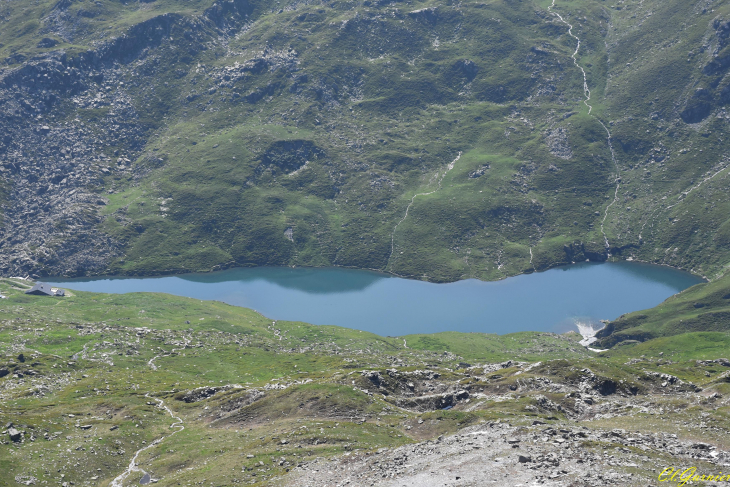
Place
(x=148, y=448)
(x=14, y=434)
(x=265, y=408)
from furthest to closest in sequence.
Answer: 1. (x=265, y=408)
2. (x=148, y=448)
3. (x=14, y=434)

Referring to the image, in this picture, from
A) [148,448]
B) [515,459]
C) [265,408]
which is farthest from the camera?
[265,408]

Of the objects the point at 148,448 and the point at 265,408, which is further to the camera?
the point at 265,408

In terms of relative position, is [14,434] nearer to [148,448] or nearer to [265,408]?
[148,448]

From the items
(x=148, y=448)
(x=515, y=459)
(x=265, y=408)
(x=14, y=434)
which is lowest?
(x=148, y=448)

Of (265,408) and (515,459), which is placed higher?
(515,459)

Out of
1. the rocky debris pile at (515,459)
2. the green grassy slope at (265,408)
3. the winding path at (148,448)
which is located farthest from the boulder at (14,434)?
the rocky debris pile at (515,459)

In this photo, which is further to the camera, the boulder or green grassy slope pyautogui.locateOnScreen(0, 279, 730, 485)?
the boulder

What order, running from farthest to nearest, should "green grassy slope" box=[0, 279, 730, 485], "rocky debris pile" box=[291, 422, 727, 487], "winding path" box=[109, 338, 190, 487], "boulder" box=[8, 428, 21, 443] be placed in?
"boulder" box=[8, 428, 21, 443] < "winding path" box=[109, 338, 190, 487] < "green grassy slope" box=[0, 279, 730, 485] < "rocky debris pile" box=[291, 422, 727, 487]

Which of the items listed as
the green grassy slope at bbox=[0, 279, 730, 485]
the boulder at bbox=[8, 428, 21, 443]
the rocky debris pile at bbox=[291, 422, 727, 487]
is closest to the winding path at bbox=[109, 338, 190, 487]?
the green grassy slope at bbox=[0, 279, 730, 485]

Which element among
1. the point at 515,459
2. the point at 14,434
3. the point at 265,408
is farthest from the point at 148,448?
the point at 515,459

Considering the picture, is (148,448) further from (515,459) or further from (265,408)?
(515,459)

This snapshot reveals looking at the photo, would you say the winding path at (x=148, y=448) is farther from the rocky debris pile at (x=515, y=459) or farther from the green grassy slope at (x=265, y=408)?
the rocky debris pile at (x=515, y=459)

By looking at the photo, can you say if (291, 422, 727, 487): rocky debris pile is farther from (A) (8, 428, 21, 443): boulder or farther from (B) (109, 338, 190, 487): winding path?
(A) (8, 428, 21, 443): boulder
